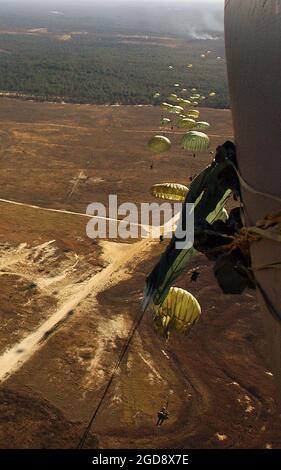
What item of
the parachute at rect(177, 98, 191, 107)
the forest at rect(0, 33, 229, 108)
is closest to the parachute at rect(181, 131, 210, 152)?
the parachute at rect(177, 98, 191, 107)

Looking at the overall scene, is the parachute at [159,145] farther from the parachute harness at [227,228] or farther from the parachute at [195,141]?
the parachute harness at [227,228]

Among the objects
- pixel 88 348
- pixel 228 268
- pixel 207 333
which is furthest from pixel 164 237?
pixel 228 268

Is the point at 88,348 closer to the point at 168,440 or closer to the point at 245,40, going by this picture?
the point at 168,440

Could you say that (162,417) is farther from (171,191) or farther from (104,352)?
(171,191)

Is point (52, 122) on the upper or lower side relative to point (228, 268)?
lower
